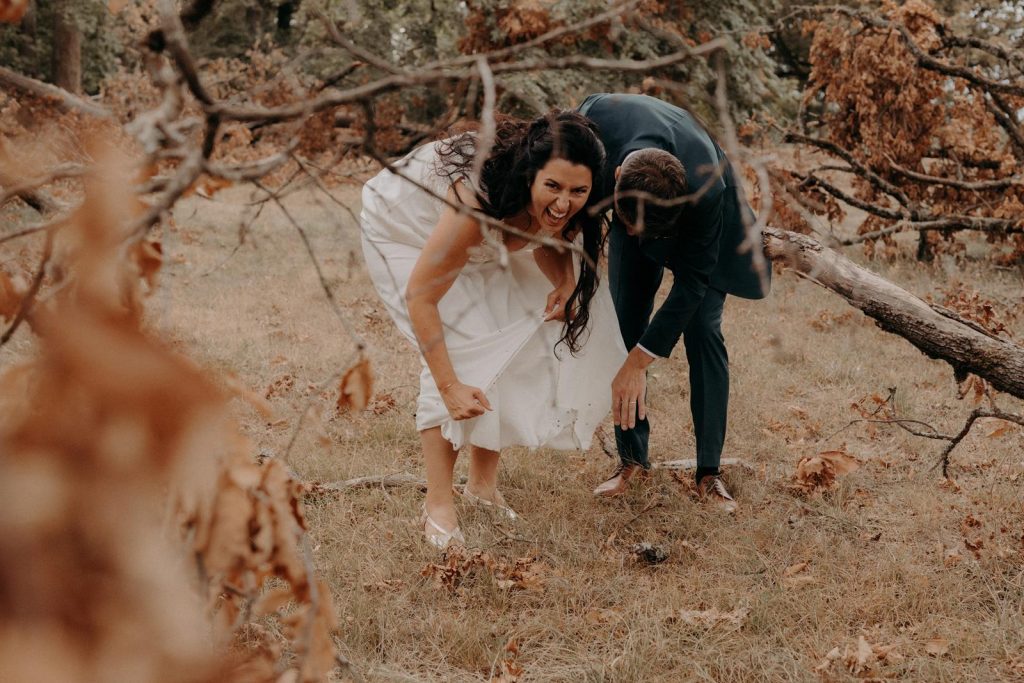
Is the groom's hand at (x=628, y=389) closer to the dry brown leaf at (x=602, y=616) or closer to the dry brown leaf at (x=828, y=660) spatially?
the dry brown leaf at (x=602, y=616)

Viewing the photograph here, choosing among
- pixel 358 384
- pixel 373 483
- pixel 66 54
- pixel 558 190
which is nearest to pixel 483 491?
pixel 373 483

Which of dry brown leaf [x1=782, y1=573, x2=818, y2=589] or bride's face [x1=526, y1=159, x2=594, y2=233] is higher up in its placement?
bride's face [x1=526, y1=159, x2=594, y2=233]

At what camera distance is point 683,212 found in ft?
→ 10.9

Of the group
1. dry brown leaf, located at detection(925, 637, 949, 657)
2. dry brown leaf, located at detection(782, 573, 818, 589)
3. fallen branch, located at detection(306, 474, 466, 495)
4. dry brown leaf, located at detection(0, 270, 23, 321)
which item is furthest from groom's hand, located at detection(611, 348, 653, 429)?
dry brown leaf, located at detection(0, 270, 23, 321)

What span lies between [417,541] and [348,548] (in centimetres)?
28

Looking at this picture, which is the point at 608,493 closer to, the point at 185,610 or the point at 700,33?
the point at 185,610

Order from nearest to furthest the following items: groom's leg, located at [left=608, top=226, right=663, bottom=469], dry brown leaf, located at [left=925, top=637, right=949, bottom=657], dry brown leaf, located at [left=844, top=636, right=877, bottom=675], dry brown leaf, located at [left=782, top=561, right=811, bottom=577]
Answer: dry brown leaf, located at [left=844, top=636, right=877, bottom=675] < dry brown leaf, located at [left=925, top=637, right=949, bottom=657] < dry brown leaf, located at [left=782, top=561, right=811, bottom=577] < groom's leg, located at [left=608, top=226, right=663, bottom=469]

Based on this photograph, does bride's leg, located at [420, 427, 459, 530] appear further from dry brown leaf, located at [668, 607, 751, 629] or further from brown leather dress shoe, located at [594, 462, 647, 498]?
dry brown leaf, located at [668, 607, 751, 629]

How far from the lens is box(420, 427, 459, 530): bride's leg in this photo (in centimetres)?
348

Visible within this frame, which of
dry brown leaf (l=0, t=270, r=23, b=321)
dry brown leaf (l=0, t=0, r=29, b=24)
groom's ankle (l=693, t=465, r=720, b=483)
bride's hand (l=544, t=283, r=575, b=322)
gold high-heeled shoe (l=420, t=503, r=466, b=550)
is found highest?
dry brown leaf (l=0, t=0, r=29, b=24)

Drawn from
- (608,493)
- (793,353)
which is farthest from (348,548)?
(793,353)

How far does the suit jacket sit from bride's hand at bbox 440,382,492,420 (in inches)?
31.4

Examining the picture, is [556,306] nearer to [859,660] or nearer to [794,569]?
[794,569]

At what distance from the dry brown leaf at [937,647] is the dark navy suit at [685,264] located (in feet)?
4.45
